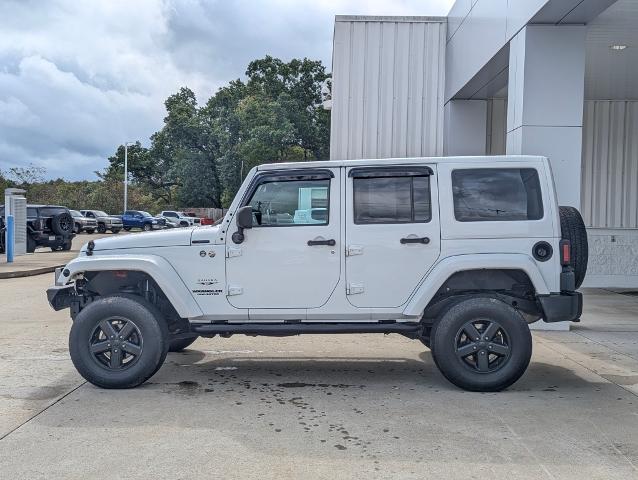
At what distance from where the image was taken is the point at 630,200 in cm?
1455

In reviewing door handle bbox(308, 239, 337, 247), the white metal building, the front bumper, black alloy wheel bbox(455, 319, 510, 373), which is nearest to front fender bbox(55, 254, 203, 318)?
the front bumper

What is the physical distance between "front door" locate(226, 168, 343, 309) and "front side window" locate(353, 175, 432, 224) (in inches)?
8.9

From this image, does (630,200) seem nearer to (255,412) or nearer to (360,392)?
(360,392)

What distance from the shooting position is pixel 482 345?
5766 mm

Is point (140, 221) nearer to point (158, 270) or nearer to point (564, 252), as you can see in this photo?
point (158, 270)

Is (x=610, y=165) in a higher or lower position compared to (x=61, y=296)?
higher

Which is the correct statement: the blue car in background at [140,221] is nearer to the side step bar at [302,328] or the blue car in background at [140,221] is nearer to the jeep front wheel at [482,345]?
the side step bar at [302,328]

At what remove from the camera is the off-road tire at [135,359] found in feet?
19.2

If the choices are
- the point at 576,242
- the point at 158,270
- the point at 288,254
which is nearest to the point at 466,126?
the point at 576,242

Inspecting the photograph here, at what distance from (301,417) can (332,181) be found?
218 cm

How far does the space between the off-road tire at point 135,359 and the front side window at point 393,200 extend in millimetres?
2156

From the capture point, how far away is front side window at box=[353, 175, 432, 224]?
589 centimetres

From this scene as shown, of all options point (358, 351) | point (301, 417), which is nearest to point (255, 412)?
point (301, 417)

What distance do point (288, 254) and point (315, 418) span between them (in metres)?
1.53
